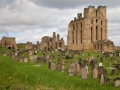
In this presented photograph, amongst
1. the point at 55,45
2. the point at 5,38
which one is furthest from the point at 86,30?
the point at 5,38

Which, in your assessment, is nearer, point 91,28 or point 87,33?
point 87,33

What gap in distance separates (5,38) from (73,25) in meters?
23.7

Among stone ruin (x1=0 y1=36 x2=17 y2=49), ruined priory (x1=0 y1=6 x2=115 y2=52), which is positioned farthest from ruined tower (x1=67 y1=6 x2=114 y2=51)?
stone ruin (x1=0 y1=36 x2=17 y2=49)

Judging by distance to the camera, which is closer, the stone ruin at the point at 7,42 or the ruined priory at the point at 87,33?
the ruined priory at the point at 87,33

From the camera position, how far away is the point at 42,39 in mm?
60281

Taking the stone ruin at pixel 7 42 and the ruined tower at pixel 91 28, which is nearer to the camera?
the ruined tower at pixel 91 28

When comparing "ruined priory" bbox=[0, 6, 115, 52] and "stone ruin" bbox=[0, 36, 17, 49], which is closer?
"ruined priory" bbox=[0, 6, 115, 52]

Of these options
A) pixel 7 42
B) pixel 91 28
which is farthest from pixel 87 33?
pixel 7 42

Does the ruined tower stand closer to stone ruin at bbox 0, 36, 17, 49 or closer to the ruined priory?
the ruined priory

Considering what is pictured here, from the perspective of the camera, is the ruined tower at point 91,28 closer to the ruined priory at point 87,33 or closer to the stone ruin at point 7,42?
the ruined priory at point 87,33

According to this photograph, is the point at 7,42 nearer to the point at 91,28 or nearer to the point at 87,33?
the point at 87,33

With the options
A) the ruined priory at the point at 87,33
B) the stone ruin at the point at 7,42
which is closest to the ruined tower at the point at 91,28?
the ruined priory at the point at 87,33

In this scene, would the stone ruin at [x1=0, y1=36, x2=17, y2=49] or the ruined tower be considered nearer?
the ruined tower

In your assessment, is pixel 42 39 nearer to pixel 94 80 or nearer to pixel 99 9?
pixel 99 9
